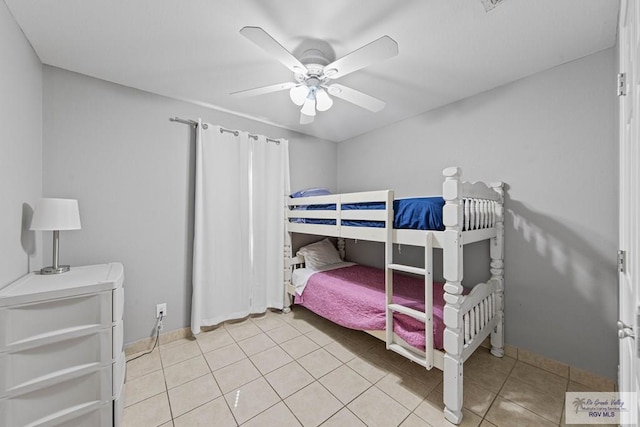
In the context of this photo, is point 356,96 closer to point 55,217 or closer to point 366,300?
point 366,300

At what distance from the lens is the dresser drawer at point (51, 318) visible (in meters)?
1.18

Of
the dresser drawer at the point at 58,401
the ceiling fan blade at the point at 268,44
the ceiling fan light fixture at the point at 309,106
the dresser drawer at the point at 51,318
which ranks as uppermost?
the ceiling fan blade at the point at 268,44

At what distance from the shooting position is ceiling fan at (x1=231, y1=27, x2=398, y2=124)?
123cm

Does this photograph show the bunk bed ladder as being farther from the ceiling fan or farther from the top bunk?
the ceiling fan

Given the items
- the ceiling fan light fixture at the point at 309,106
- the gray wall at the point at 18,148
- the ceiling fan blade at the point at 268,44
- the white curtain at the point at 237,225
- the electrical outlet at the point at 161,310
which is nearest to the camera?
the ceiling fan blade at the point at 268,44

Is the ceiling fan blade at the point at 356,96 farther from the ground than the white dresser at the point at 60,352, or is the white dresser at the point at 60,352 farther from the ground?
the ceiling fan blade at the point at 356,96

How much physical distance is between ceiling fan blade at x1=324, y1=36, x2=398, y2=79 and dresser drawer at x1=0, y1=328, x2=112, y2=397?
6.63ft

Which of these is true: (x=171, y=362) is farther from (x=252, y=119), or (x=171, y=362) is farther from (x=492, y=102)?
(x=492, y=102)

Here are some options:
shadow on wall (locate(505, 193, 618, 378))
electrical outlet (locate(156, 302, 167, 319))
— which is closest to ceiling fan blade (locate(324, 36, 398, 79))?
shadow on wall (locate(505, 193, 618, 378))

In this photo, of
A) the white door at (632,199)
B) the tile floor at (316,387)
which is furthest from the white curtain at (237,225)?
the white door at (632,199)

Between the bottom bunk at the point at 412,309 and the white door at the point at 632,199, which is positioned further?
the bottom bunk at the point at 412,309

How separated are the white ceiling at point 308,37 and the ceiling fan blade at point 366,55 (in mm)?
223

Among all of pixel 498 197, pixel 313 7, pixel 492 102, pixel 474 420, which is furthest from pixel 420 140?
pixel 474 420

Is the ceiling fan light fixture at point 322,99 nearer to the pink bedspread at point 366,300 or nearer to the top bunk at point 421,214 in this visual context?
the top bunk at point 421,214
